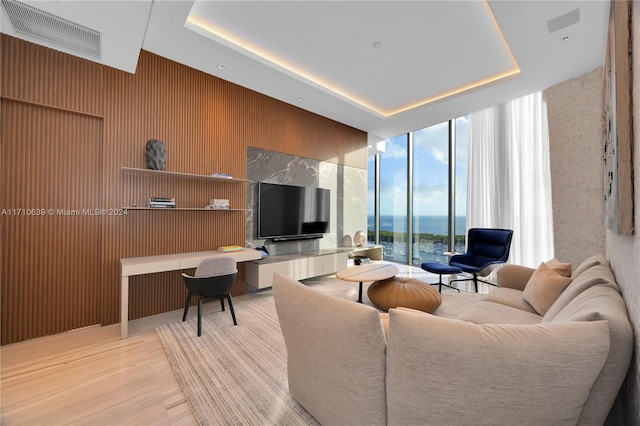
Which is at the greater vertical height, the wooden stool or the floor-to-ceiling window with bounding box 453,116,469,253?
the floor-to-ceiling window with bounding box 453,116,469,253

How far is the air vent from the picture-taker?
1990 millimetres

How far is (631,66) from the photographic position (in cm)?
107

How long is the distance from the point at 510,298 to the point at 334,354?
1.95 meters

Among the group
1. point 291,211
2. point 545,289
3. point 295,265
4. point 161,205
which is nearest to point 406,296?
point 545,289

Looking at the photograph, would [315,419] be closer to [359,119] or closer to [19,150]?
[19,150]

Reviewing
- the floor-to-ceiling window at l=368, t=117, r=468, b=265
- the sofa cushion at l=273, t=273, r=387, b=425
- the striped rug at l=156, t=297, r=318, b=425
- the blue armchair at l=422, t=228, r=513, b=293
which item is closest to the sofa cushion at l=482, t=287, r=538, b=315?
the blue armchair at l=422, t=228, r=513, b=293

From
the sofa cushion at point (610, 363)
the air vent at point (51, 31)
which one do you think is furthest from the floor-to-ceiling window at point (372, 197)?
the sofa cushion at point (610, 363)

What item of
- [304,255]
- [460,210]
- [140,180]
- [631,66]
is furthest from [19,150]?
[460,210]

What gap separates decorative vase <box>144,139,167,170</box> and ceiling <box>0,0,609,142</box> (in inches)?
32.7

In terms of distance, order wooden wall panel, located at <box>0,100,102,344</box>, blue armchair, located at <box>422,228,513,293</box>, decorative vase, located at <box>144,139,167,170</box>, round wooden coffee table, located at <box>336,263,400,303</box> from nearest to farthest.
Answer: wooden wall panel, located at <box>0,100,102,344</box>
decorative vase, located at <box>144,139,167,170</box>
round wooden coffee table, located at <box>336,263,400,303</box>
blue armchair, located at <box>422,228,513,293</box>

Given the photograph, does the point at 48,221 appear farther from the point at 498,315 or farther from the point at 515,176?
the point at 515,176

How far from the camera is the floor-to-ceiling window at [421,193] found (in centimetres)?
515

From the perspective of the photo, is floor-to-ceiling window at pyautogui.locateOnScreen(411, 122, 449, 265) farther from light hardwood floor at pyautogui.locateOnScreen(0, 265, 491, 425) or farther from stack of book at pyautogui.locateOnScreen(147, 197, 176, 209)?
light hardwood floor at pyautogui.locateOnScreen(0, 265, 491, 425)

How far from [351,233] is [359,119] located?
2.32 meters
